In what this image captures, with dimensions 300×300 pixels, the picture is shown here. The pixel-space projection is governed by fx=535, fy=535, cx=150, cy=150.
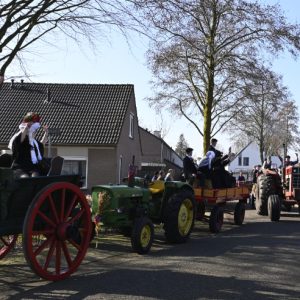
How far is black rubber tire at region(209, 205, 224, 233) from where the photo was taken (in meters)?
12.5

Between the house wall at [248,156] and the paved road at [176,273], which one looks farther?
the house wall at [248,156]

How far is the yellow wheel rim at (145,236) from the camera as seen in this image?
919 centimetres

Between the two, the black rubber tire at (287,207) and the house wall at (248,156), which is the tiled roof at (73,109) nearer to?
the black rubber tire at (287,207)

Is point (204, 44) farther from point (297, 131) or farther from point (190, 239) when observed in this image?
point (297, 131)

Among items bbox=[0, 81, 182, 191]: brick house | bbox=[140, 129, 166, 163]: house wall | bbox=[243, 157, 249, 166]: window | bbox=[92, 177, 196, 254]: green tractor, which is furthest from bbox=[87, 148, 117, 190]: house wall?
bbox=[243, 157, 249, 166]: window

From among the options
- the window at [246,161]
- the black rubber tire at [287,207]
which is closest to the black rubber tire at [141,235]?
the black rubber tire at [287,207]

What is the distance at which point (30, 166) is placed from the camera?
745 cm

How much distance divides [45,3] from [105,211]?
4.11 meters

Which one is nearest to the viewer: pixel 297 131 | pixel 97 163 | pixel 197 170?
pixel 197 170

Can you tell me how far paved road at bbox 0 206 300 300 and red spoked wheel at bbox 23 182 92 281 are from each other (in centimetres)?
25

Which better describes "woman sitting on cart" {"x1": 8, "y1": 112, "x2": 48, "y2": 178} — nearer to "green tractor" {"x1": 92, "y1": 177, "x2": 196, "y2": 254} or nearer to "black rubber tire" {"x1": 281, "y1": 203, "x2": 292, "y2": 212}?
"green tractor" {"x1": 92, "y1": 177, "x2": 196, "y2": 254}

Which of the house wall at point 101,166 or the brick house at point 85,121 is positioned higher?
the brick house at point 85,121

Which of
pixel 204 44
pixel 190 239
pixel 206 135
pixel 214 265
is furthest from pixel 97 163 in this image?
pixel 214 265

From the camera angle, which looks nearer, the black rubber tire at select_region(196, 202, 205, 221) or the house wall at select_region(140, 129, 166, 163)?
the black rubber tire at select_region(196, 202, 205, 221)
